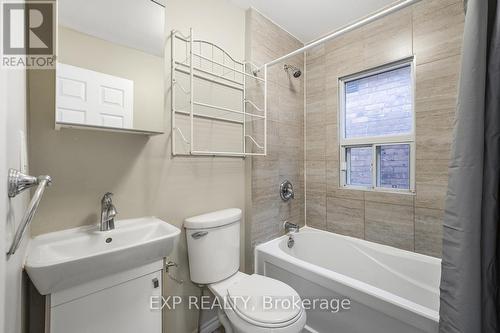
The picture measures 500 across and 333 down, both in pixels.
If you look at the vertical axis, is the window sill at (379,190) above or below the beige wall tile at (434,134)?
below

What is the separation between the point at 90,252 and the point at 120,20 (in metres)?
1.15

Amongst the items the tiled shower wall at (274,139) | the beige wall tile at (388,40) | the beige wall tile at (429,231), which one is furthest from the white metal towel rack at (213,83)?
the beige wall tile at (429,231)

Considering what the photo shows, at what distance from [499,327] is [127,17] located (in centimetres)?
201

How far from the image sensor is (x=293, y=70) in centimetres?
225

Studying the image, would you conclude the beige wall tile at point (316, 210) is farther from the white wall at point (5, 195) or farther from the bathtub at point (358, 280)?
the white wall at point (5, 195)

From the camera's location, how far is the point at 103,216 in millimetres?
1091

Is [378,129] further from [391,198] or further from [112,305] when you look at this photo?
[112,305]

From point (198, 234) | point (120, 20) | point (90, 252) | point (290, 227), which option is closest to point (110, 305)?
point (90, 252)

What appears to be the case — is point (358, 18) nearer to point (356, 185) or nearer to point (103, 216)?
point (356, 185)

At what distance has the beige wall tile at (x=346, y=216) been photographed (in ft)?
6.61

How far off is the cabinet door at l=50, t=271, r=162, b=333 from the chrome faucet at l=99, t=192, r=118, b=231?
0.29 meters

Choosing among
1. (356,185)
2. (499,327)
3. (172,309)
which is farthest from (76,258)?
(356,185)

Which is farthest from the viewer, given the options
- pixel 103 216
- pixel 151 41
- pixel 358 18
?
pixel 358 18

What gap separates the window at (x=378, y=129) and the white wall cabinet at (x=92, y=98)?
1.86 meters
